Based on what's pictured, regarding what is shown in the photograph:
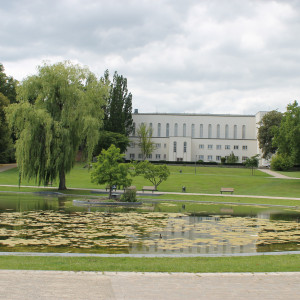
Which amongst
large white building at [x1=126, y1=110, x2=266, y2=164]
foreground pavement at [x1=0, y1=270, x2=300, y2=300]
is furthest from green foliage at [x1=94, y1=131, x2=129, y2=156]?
foreground pavement at [x1=0, y1=270, x2=300, y2=300]

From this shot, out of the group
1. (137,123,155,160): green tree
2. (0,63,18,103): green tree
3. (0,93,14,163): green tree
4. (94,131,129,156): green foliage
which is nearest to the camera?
(0,93,14,163): green tree

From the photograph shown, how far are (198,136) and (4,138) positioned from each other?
192 ft

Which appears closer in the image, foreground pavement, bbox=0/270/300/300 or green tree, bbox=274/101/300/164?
foreground pavement, bbox=0/270/300/300

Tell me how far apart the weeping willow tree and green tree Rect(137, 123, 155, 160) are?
62596 mm

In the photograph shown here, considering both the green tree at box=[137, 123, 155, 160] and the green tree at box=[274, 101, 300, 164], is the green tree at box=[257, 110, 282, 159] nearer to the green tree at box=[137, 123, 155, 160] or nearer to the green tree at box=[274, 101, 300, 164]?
the green tree at box=[137, 123, 155, 160]

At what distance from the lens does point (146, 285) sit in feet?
23.1

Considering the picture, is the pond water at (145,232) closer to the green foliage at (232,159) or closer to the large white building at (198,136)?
the green foliage at (232,159)

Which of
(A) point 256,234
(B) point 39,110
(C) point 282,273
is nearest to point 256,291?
(C) point 282,273

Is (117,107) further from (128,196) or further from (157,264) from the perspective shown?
(157,264)

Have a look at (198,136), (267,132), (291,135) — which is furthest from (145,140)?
(291,135)

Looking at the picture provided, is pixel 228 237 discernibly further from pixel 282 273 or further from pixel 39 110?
pixel 39 110

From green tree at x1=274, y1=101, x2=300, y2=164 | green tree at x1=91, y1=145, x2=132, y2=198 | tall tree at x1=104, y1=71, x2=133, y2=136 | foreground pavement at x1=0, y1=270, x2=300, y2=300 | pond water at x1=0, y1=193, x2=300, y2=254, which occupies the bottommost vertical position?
pond water at x1=0, y1=193, x2=300, y2=254

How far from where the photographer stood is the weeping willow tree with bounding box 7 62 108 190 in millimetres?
33906

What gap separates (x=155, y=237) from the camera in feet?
45.3
